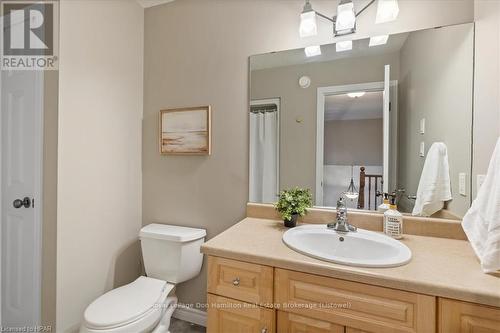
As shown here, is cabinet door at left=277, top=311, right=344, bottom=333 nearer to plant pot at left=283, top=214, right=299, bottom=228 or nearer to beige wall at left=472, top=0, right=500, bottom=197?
plant pot at left=283, top=214, right=299, bottom=228

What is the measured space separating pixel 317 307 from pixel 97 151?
1611 mm

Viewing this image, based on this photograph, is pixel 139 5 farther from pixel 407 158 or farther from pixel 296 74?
pixel 407 158

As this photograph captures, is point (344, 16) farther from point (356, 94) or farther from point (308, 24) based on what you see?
point (356, 94)

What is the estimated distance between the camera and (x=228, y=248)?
112 centimetres

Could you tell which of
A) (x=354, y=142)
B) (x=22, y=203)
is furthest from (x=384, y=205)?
(x=22, y=203)

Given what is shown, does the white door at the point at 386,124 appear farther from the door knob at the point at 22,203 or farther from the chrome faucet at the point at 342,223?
the door knob at the point at 22,203

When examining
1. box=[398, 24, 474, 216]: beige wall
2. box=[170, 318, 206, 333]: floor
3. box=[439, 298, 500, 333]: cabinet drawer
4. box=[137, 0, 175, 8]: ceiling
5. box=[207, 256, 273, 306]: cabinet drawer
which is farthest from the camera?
box=[137, 0, 175, 8]: ceiling

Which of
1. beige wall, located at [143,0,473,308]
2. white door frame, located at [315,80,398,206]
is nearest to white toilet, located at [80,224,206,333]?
beige wall, located at [143,0,473,308]

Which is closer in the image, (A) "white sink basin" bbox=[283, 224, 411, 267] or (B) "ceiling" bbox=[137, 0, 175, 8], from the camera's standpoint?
(A) "white sink basin" bbox=[283, 224, 411, 267]

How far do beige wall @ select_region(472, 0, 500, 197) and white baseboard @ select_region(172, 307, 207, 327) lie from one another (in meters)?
1.84

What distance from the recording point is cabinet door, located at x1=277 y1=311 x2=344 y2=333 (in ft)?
3.12

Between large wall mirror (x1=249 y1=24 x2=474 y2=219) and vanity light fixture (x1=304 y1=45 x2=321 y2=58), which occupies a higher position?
vanity light fixture (x1=304 y1=45 x2=321 y2=58)

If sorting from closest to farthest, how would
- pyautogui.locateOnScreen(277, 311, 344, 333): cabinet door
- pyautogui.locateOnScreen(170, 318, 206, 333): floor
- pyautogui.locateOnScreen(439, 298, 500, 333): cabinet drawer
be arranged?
pyautogui.locateOnScreen(439, 298, 500, 333): cabinet drawer < pyautogui.locateOnScreen(277, 311, 344, 333): cabinet door < pyautogui.locateOnScreen(170, 318, 206, 333): floor

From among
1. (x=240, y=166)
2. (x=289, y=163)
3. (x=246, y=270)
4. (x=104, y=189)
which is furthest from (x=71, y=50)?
(x=246, y=270)
